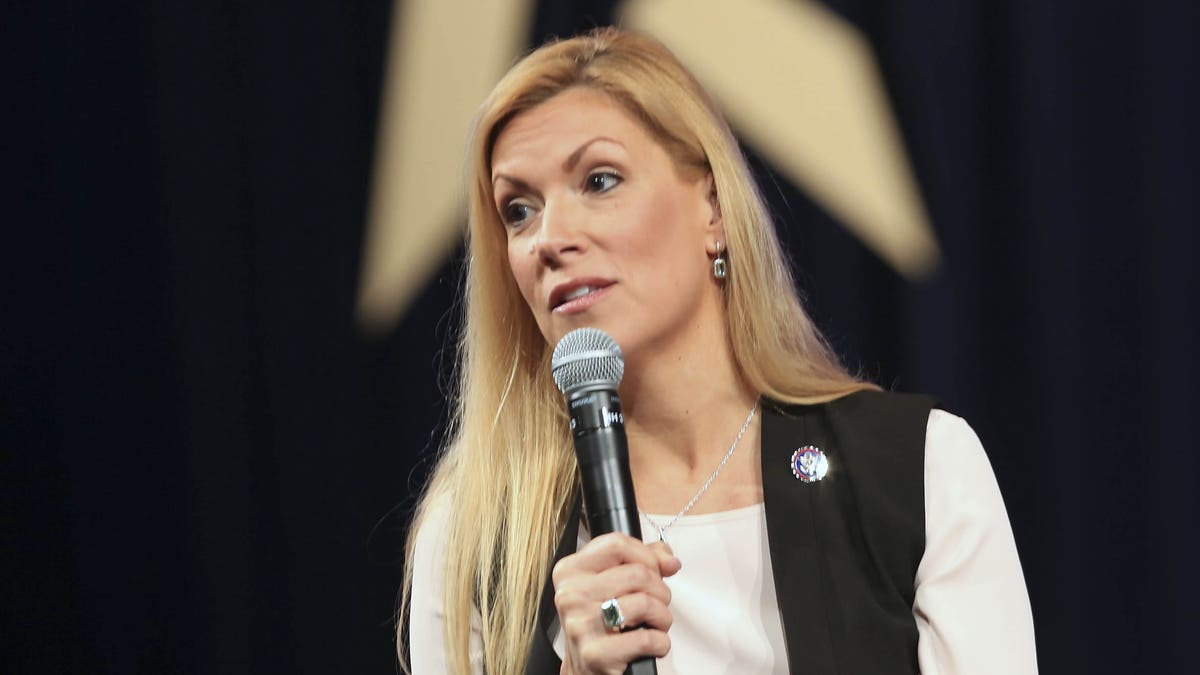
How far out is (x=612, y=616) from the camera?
3.84ft

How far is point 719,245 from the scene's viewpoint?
1847mm

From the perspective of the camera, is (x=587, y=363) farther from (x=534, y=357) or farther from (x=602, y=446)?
(x=534, y=357)

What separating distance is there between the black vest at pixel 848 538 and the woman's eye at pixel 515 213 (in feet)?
1.40

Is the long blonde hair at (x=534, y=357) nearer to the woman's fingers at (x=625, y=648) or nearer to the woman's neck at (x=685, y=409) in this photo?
the woman's neck at (x=685, y=409)

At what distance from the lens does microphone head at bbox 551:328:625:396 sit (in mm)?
1248

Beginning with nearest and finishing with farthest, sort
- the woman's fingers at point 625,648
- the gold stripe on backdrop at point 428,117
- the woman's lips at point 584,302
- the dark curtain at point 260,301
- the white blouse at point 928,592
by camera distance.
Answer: the woman's fingers at point 625,648 < the white blouse at point 928,592 < the woman's lips at point 584,302 < the dark curtain at point 260,301 < the gold stripe on backdrop at point 428,117

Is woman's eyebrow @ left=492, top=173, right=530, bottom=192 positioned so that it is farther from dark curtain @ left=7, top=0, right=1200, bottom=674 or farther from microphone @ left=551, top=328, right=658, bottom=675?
dark curtain @ left=7, top=0, right=1200, bottom=674

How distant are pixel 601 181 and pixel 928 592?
0.66 meters

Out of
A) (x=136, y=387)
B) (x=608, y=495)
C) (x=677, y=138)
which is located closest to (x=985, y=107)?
(x=677, y=138)

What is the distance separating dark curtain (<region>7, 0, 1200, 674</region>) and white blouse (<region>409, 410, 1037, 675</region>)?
0.76m

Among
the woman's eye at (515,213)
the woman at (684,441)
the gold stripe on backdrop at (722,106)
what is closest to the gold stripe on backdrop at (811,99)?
the gold stripe on backdrop at (722,106)

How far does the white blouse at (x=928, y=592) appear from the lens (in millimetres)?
1506

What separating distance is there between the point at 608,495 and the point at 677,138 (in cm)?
77

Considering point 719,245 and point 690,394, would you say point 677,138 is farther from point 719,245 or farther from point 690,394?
point 690,394
